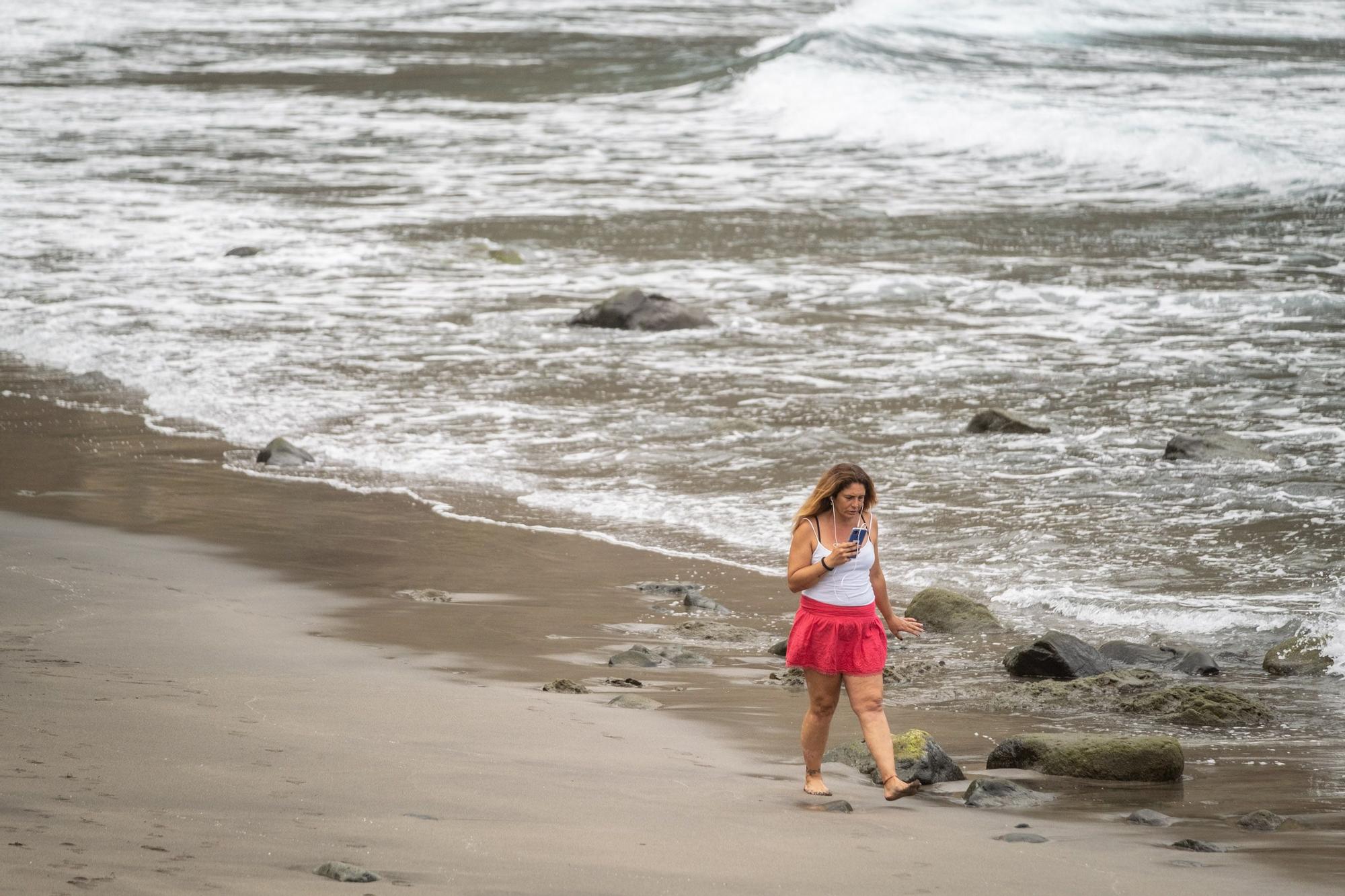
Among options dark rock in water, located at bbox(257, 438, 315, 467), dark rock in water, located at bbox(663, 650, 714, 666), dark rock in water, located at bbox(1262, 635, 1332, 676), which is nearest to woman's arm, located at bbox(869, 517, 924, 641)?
dark rock in water, located at bbox(663, 650, 714, 666)

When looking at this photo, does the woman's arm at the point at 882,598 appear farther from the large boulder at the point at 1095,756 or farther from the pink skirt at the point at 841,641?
the large boulder at the point at 1095,756

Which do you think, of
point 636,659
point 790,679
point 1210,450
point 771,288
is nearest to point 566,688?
point 636,659

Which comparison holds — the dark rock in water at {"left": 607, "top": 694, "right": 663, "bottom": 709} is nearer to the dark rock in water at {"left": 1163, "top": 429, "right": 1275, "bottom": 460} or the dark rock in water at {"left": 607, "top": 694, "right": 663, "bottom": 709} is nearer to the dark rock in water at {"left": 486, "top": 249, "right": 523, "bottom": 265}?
the dark rock in water at {"left": 1163, "top": 429, "right": 1275, "bottom": 460}

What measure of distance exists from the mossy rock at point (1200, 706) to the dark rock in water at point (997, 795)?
1145mm

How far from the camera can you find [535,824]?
182 inches

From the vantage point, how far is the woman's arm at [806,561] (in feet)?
17.7

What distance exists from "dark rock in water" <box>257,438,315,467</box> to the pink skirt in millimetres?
5970

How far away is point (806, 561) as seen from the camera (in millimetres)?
5531

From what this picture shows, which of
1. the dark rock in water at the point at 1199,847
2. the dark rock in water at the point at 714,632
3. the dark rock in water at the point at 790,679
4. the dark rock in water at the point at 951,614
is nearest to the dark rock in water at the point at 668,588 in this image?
the dark rock in water at the point at 714,632

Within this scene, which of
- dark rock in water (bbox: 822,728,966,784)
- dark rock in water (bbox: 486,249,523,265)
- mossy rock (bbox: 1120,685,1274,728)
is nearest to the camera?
dark rock in water (bbox: 822,728,966,784)

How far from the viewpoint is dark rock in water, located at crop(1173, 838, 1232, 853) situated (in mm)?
4781

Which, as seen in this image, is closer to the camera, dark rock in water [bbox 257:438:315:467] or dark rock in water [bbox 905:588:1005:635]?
dark rock in water [bbox 905:588:1005:635]

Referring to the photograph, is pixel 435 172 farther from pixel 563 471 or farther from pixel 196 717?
pixel 196 717

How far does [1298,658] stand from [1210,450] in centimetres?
372
